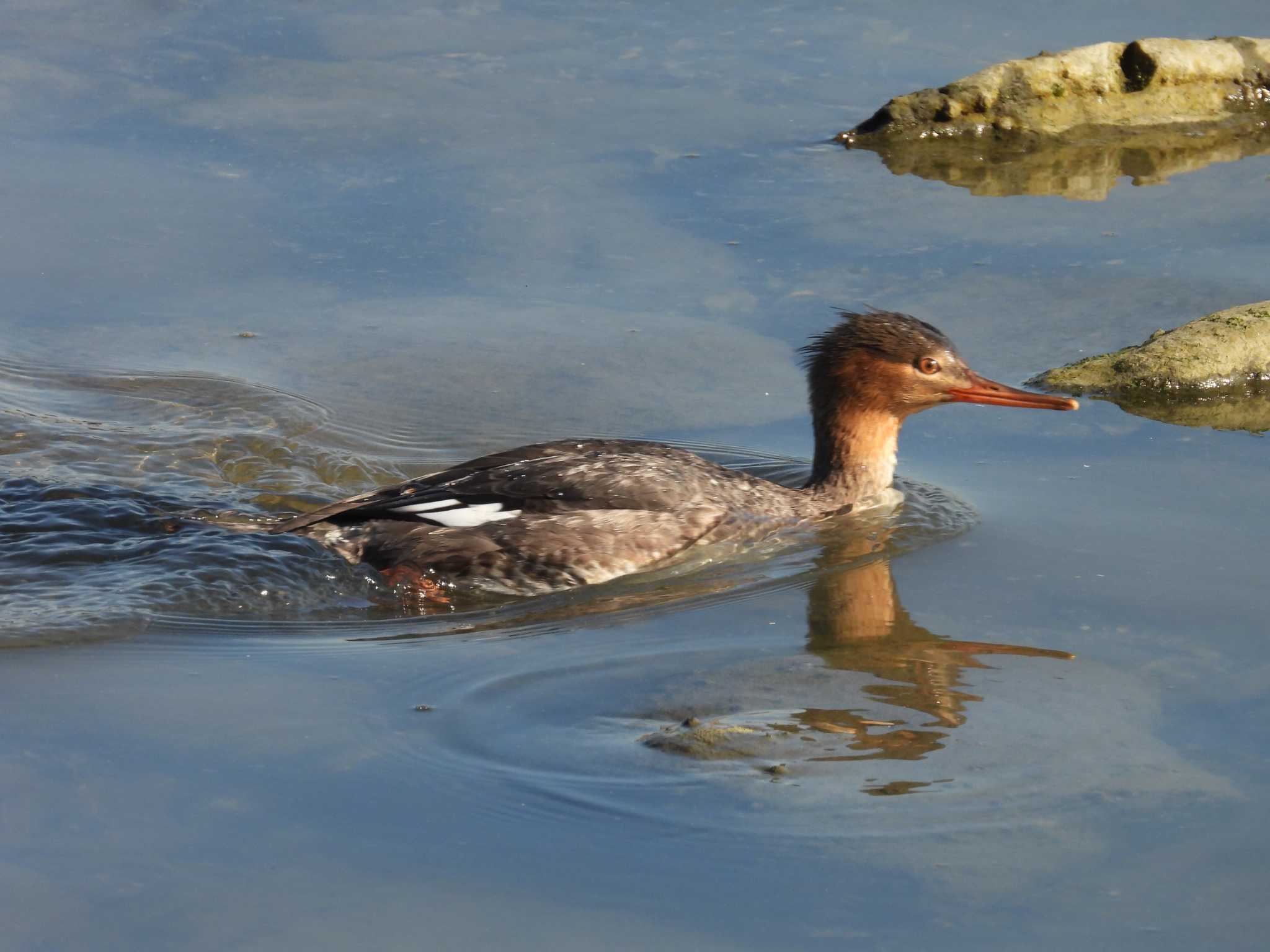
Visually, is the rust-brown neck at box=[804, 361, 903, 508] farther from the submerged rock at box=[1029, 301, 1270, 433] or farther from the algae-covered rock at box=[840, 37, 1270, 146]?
the algae-covered rock at box=[840, 37, 1270, 146]

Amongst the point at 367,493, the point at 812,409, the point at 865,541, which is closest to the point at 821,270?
the point at 812,409

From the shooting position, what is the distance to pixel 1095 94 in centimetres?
1324

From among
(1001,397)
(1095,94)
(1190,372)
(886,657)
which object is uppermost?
(1095,94)

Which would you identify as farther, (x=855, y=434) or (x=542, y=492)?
(x=855, y=434)

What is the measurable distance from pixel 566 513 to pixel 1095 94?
23.7 ft

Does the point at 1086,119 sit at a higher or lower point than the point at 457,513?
higher

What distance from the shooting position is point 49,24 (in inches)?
563

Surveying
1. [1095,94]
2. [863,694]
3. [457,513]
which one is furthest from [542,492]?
[1095,94]

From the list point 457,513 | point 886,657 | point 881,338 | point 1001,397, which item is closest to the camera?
point 886,657

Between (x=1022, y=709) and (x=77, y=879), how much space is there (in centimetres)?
316

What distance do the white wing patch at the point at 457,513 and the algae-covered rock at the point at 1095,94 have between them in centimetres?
577

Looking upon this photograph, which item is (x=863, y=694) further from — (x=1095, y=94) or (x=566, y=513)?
(x=1095, y=94)

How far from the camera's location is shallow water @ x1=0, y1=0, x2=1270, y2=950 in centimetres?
470

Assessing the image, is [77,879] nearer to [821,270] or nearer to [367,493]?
[367,493]
